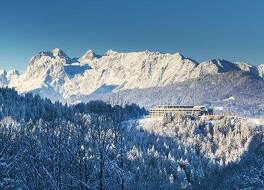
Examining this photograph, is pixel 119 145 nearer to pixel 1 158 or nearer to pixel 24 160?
pixel 24 160

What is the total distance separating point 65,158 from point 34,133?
7.25 m

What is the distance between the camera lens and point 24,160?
7169cm

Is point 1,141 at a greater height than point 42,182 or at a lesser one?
greater

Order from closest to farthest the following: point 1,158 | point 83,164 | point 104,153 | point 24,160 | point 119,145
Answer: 1. point 1,158
2. point 24,160
3. point 104,153
4. point 83,164
5. point 119,145

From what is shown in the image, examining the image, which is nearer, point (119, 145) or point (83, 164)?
point (83, 164)

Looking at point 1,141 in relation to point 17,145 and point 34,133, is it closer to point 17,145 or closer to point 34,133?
point 17,145

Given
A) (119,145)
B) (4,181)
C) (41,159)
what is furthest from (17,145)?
(119,145)

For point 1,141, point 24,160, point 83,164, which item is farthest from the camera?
point 83,164

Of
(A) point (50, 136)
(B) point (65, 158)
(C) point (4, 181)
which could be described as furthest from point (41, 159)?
(C) point (4, 181)

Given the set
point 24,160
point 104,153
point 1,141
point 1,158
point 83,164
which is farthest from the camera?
point 83,164

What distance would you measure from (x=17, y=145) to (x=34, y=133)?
7.75 meters

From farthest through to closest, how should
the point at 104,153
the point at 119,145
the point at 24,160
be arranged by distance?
the point at 119,145, the point at 104,153, the point at 24,160

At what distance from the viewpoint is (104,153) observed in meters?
76.6

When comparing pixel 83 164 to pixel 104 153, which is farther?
pixel 83 164
